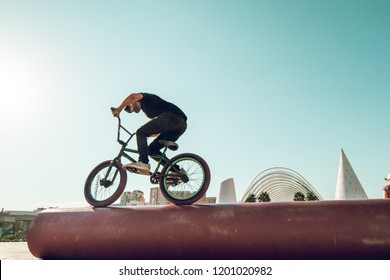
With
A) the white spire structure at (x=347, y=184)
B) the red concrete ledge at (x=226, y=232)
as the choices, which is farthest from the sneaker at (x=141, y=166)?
the white spire structure at (x=347, y=184)

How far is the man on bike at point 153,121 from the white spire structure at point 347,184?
41.7m

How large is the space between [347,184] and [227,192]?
20.8 m

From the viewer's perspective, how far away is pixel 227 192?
32.6 m

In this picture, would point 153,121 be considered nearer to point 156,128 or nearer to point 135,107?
point 156,128

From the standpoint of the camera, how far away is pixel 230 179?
3350 cm

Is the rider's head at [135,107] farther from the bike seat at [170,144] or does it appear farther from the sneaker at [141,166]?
the sneaker at [141,166]

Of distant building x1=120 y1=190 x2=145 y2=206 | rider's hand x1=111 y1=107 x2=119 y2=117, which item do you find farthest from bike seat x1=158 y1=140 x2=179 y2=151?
distant building x1=120 y1=190 x2=145 y2=206

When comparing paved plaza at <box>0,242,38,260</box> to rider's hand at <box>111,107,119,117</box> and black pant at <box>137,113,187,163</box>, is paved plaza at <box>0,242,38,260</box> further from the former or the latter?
rider's hand at <box>111,107,119,117</box>

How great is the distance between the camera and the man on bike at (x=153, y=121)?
16.6ft

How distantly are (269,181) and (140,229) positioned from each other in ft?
195

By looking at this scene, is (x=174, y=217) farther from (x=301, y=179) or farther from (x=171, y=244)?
(x=301, y=179)

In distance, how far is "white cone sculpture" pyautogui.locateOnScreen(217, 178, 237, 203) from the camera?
3245cm

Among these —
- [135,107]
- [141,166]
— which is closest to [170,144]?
[141,166]
